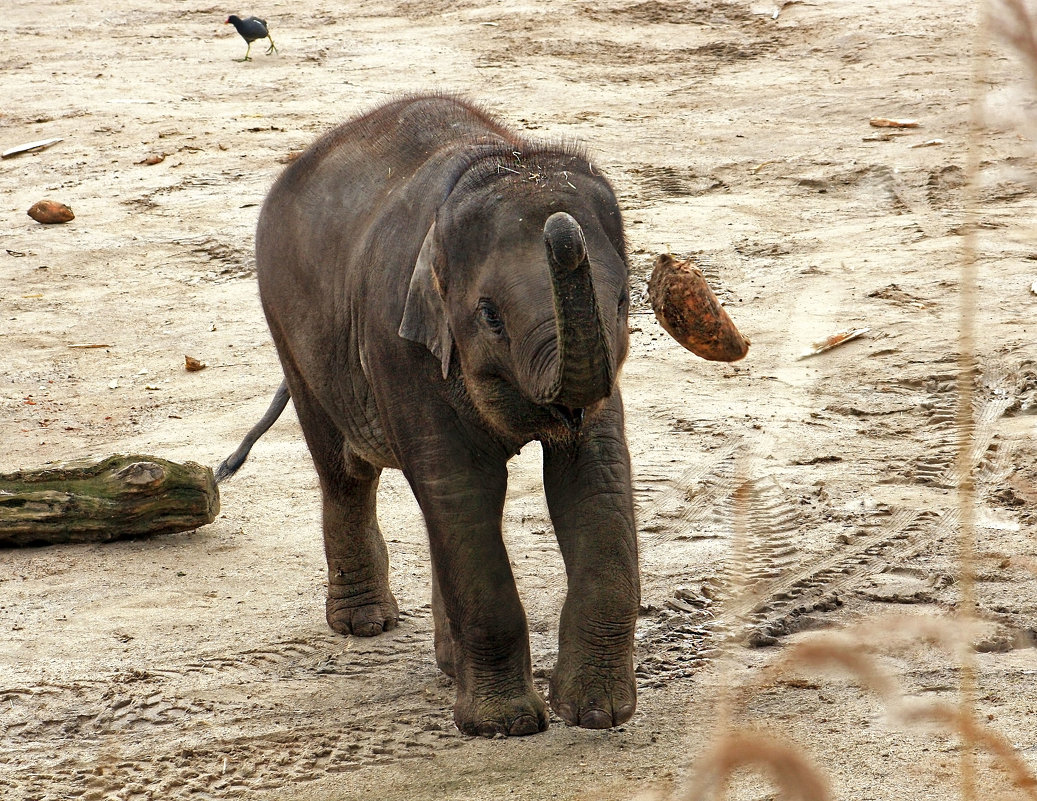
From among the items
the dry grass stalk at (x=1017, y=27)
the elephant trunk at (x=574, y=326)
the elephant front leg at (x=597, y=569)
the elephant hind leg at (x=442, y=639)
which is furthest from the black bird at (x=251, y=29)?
the dry grass stalk at (x=1017, y=27)

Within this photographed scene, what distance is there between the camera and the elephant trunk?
8.63 feet

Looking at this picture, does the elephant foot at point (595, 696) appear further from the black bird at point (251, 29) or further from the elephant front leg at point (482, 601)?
the black bird at point (251, 29)

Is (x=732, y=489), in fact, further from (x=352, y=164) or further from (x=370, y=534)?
(x=352, y=164)

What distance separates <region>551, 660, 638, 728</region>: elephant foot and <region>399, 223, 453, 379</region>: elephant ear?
865 mm

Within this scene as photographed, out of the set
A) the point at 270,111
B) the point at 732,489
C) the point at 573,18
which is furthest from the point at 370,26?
the point at 732,489

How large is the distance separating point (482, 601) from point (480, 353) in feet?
2.34

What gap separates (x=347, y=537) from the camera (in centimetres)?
472

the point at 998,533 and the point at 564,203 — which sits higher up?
the point at 564,203

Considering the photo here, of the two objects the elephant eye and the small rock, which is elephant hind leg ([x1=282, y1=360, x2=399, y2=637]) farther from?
the small rock

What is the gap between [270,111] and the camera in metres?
11.8

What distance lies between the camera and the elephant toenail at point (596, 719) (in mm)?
3584

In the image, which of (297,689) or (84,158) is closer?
(297,689)

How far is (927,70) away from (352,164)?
8.30 m

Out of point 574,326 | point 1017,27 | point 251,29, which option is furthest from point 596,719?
point 251,29
